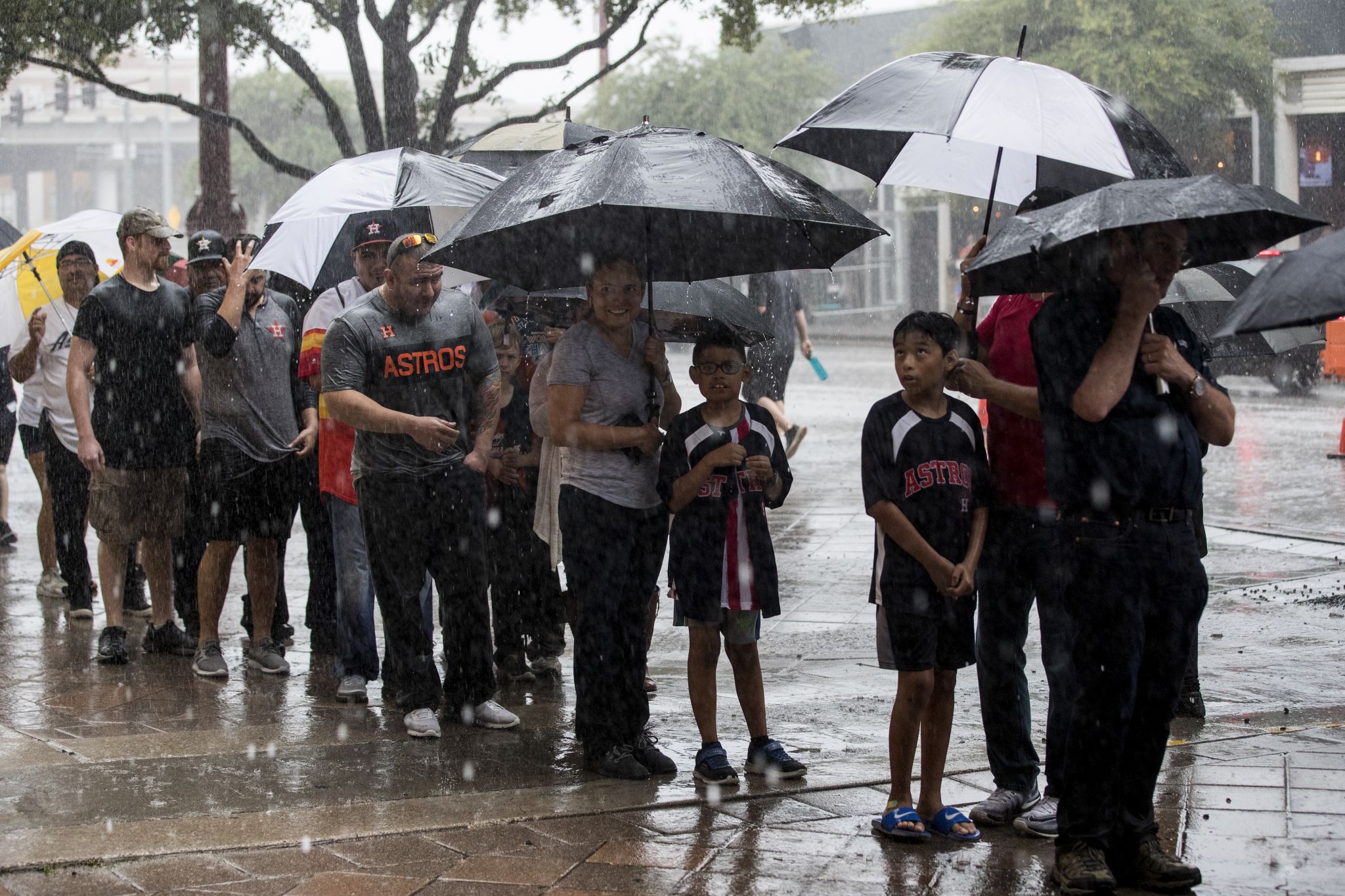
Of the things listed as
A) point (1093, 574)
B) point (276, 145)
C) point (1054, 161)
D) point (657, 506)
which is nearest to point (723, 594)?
point (657, 506)

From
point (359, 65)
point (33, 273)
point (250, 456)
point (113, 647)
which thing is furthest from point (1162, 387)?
point (359, 65)

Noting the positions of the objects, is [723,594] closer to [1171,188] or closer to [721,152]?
[721,152]

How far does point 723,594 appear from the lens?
5.33 m

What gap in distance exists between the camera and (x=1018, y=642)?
4961 millimetres

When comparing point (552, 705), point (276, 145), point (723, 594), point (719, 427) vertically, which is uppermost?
point (276, 145)

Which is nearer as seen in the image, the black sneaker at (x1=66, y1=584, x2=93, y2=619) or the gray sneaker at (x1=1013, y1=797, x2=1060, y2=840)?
the gray sneaker at (x1=1013, y1=797, x2=1060, y2=840)

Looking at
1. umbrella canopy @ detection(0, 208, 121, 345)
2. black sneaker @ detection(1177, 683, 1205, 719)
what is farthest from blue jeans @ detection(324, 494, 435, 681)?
black sneaker @ detection(1177, 683, 1205, 719)

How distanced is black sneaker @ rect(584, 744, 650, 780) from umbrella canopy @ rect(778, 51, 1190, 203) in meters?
2.14

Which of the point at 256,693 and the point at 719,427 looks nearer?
the point at 719,427

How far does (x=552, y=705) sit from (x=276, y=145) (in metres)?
55.0

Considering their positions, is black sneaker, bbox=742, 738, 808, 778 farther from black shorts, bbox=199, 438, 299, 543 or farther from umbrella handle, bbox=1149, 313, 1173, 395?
black shorts, bbox=199, 438, 299, 543

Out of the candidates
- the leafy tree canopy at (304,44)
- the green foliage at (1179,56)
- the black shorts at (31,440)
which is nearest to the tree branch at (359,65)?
the leafy tree canopy at (304,44)

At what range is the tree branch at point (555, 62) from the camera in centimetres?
1295

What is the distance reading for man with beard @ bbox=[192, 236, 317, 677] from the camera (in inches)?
277
